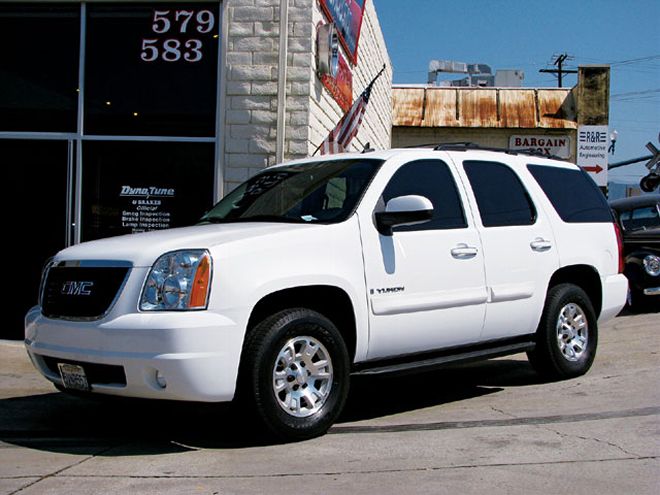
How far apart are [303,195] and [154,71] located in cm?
495

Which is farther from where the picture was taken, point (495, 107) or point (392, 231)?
point (495, 107)

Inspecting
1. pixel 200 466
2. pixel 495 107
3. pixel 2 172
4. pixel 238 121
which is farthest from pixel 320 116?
pixel 495 107

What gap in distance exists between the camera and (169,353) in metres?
4.86

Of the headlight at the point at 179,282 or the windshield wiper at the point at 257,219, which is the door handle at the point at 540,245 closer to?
the windshield wiper at the point at 257,219

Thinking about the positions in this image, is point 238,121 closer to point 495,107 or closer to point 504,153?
point 504,153

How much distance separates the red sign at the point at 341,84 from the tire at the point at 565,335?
4813 mm

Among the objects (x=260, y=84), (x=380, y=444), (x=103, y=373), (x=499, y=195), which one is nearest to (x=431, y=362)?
(x=380, y=444)

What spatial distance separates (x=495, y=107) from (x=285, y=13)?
641 inches

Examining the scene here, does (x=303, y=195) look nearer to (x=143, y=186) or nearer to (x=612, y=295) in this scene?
(x=612, y=295)

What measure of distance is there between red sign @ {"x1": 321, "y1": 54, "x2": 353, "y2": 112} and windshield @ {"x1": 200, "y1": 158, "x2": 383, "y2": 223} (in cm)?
433

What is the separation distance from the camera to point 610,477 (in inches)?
177

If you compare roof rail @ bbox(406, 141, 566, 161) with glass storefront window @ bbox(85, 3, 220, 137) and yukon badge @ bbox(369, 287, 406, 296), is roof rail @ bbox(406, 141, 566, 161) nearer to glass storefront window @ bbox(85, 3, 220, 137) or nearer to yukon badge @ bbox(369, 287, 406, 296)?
yukon badge @ bbox(369, 287, 406, 296)

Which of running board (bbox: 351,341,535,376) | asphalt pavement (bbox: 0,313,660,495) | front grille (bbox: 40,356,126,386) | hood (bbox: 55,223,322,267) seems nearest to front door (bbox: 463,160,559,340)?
running board (bbox: 351,341,535,376)

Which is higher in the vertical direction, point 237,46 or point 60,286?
point 237,46
